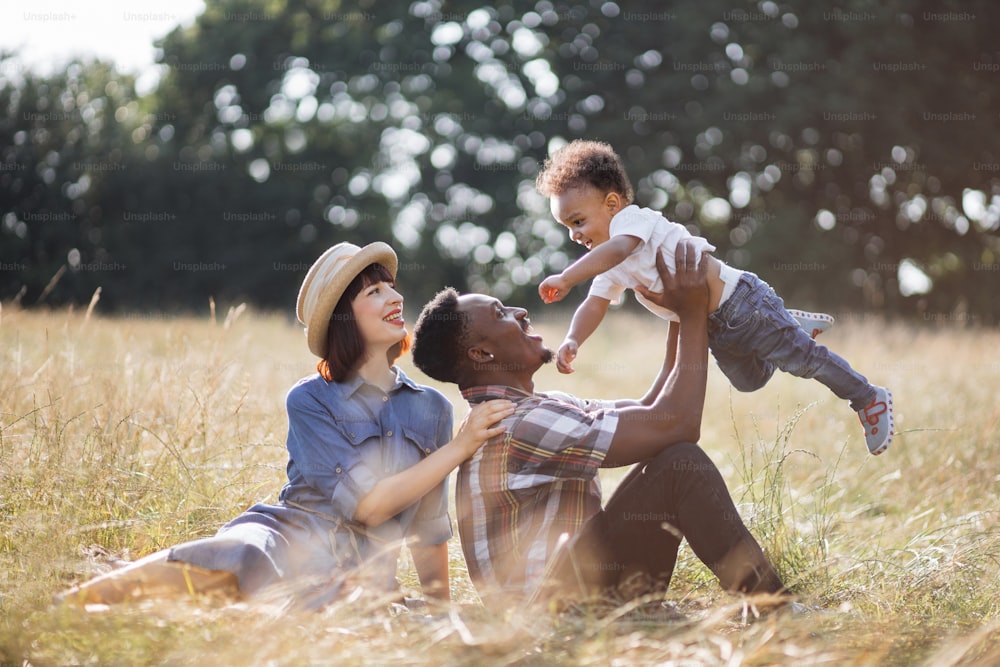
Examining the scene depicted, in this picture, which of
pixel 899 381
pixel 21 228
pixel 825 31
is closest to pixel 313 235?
pixel 21 228

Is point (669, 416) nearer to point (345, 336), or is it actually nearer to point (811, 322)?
point (345, 336)

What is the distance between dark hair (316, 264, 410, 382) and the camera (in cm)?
318

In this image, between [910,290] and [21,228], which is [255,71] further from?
[910,290]

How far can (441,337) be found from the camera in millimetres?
3004

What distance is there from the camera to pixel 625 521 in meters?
2.99

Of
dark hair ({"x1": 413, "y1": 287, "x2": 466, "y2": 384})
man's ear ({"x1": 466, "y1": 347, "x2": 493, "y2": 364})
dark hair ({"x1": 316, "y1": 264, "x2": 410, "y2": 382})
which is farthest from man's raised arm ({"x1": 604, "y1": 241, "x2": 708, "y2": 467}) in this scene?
dark hair ({"x1": 316, "y1": 264, "x2": 410, "y2": 382})

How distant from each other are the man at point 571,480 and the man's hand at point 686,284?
9 centimetres

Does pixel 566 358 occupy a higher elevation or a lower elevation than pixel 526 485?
higher

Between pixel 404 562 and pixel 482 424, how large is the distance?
132 cm

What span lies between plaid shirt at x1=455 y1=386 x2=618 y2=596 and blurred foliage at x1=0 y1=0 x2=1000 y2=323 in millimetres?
15840

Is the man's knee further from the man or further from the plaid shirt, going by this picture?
the plaid shirt

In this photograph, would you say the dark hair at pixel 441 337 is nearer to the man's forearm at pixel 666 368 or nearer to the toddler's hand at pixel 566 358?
the toddler's hand at pixel 566 358

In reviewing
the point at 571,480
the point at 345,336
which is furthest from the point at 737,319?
the point at 345,336

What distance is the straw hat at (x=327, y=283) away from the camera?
3.18 meters
